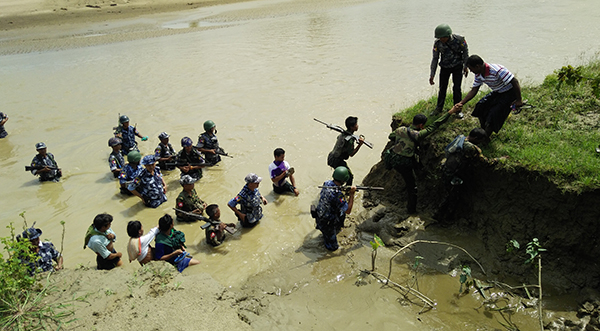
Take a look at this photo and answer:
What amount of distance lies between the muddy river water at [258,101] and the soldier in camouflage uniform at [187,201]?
31 cm

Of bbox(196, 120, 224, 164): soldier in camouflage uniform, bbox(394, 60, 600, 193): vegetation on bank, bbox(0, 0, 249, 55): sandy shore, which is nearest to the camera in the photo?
bbox(394, 60, 600, 193): vegetation on bank

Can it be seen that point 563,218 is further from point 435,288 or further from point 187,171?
point 187,171

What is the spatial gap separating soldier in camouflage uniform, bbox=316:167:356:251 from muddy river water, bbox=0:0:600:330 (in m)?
0.35

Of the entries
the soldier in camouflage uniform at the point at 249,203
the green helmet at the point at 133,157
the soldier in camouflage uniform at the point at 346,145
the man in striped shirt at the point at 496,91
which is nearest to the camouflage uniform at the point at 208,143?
the green helmet at the point at 133,157

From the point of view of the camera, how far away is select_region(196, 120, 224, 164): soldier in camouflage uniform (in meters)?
9.36

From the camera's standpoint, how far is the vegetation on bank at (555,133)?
16.3ft

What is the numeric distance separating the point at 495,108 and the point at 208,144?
6.35 metres

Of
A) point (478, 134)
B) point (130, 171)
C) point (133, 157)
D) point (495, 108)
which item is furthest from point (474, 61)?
point (130, 171)

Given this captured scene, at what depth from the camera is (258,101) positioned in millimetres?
13344

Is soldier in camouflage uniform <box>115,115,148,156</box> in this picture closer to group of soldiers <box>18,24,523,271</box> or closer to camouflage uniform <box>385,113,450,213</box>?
group of soldiers <box>18,24,523,271</box>

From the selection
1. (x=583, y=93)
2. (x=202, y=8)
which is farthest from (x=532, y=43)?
(x=202, y=8)

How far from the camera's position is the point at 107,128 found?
40.1 feet

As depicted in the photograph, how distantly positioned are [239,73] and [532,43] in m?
12.1

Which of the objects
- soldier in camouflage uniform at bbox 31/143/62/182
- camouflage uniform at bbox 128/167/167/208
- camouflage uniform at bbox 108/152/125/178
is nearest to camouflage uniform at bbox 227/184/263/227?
camouflage uniform at bbox 128/167/167/208
